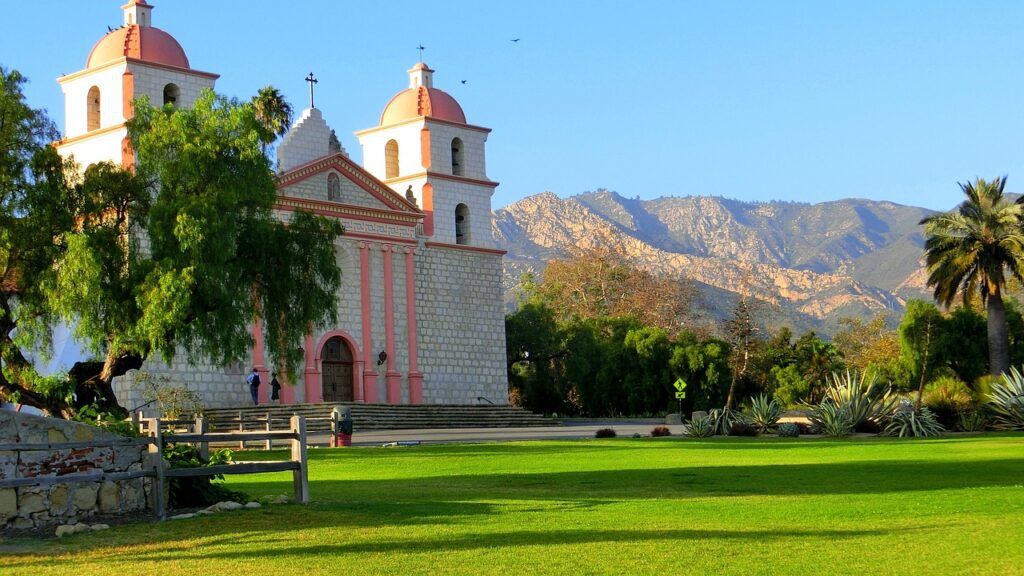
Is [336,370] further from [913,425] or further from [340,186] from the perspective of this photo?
[913,425]

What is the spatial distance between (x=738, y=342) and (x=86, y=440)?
151 feet

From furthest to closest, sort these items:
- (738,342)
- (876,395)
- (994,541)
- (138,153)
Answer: (738,342), (876,395), (138,153), (994,541)

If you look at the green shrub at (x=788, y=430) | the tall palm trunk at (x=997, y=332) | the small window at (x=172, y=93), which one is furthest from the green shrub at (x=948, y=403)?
the small window at (x=172, y=93)

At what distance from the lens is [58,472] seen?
13570mm

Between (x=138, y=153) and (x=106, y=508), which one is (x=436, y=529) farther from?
(x=138, y=153)

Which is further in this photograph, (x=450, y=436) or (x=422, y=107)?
(x=422, y=107)

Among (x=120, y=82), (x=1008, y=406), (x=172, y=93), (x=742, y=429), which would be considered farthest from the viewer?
(x=172, y=93)

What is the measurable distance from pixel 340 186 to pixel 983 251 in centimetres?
2149

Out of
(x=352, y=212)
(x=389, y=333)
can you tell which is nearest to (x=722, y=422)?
(x=389, y=333)

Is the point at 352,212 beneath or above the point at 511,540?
above

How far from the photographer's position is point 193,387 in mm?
43438

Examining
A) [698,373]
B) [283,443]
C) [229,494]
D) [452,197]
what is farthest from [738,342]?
[229,494]

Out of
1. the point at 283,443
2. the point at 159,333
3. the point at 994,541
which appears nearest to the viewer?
the point at 994,541

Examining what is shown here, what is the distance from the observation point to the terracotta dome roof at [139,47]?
44.4 meters
